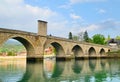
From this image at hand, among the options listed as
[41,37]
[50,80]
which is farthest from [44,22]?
[50,80]

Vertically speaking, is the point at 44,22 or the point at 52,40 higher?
the point at 44,22

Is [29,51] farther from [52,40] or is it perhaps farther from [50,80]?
[50,80]

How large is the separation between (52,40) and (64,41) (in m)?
5.82

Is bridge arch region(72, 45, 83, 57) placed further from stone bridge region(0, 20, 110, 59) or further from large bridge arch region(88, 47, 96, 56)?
large bridge arch region(88, 47, 96, 56)

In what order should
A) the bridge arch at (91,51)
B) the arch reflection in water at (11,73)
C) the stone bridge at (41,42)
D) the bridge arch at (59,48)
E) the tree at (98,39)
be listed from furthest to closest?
the tree at (98,39)
the bridge arch at (91,51)
the bridge arch at (59,48)
the stone bridge at (41,42)
the arch reflection in water at (11,73)

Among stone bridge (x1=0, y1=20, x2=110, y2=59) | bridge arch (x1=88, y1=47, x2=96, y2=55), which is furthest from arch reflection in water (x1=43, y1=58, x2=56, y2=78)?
bridge arch (x1=88, y1=47, x2=96, y2=55)

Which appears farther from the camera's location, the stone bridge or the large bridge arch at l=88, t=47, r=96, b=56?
the large bridge arch at l=88, t=47, r=96, b=56

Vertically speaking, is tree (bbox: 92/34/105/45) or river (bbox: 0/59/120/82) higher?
tree (bbox: 92/34/105/45)

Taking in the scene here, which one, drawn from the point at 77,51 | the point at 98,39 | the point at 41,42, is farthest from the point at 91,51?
the point at 41,42

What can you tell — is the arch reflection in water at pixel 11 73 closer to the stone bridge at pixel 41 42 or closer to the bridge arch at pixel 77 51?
the stone bridge at pixel 41 42

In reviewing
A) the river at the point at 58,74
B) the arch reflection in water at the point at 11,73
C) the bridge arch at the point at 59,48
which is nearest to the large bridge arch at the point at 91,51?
the bridge arch at the point at 59,48

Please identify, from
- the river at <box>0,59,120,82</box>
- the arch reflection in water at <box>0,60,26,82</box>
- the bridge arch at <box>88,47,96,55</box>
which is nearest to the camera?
the arch reflection in water at <box>0,60,26,82</box>

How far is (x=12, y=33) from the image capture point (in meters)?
39.6

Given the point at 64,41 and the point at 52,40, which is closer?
the point at 52,40
